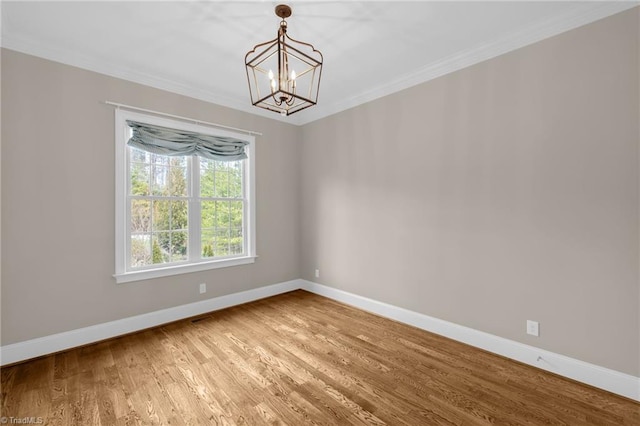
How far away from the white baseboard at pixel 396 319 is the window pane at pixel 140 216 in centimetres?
98

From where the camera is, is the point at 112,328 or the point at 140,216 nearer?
the point at 112,328

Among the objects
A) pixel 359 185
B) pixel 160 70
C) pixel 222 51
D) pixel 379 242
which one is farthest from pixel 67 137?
pixel 379 242

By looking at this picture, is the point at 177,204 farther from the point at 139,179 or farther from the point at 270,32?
the point at 270,32

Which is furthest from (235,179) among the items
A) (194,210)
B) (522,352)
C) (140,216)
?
(522,352)

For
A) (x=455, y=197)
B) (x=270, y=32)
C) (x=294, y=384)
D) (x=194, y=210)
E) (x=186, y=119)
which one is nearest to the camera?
(x=294, y=384)

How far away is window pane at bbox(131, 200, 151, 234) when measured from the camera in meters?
3.33

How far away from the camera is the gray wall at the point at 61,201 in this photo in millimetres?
2617

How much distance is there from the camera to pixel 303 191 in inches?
192

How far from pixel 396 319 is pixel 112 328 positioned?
3170mm

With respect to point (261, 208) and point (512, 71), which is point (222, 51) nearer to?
point (261, 208)

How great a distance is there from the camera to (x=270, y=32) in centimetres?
259

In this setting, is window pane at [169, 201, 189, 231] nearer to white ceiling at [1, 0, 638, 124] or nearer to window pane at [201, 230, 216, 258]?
window pane at [201, 230, 216, 258]

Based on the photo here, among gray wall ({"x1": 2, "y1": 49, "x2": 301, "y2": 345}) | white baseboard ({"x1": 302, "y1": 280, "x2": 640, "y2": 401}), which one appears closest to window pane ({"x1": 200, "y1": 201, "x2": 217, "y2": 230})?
gray wall ({"x1": 2, "y1": 49, "x2": 301, "y2": 345})

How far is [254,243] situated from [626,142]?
13.2 feet
